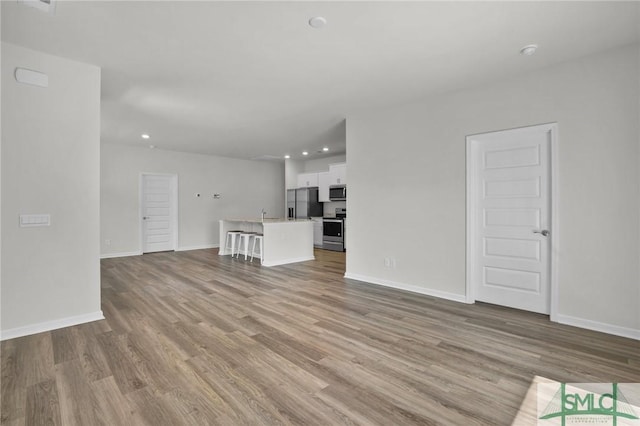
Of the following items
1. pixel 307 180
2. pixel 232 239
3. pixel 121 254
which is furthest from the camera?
pixel 307 180

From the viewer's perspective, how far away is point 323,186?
28.8 feet

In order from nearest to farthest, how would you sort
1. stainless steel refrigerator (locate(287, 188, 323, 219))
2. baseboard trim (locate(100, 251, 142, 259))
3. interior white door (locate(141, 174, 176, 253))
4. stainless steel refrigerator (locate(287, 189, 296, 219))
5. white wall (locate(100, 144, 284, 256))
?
baseboard trim (locate(100, 251, 142, 259)) → white wall (locate(100, 144, 284, 256)) → interior white door (locate(141, 174, 176, 253)) → stainless steel refrigerator (locate(287, 188, 323, 219)) → stainless steel refrigerator (locate(287, 189, 296, 219))

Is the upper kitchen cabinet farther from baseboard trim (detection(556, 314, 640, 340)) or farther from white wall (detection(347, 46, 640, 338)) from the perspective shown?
baseboard trim (detection(556, 314, 640, 340))

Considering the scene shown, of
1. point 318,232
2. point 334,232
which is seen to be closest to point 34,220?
point 334,232

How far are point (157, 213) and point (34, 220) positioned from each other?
5.19m

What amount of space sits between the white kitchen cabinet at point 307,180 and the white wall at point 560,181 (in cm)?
412

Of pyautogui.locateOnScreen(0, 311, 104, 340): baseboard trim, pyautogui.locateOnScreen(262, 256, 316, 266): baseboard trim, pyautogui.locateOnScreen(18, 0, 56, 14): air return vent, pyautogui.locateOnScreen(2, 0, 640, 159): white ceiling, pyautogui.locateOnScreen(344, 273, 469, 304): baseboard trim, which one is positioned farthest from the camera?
pyautogui.locateOnScreen(262, 256, 316, 266): baseboard trim

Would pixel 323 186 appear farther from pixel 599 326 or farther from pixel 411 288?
pixel 599 326

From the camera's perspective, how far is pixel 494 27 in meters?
2.51

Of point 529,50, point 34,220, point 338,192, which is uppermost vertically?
point 529,50

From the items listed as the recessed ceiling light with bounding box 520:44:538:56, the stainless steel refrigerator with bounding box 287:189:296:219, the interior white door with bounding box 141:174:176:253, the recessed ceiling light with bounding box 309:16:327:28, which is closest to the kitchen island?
the interior white door with bounding box 141:174:176:253

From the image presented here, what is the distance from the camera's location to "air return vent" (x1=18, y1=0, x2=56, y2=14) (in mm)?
2191

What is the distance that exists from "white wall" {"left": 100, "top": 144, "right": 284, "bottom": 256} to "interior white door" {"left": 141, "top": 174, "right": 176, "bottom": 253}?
189 millimetres

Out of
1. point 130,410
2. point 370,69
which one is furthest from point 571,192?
point 130,410
